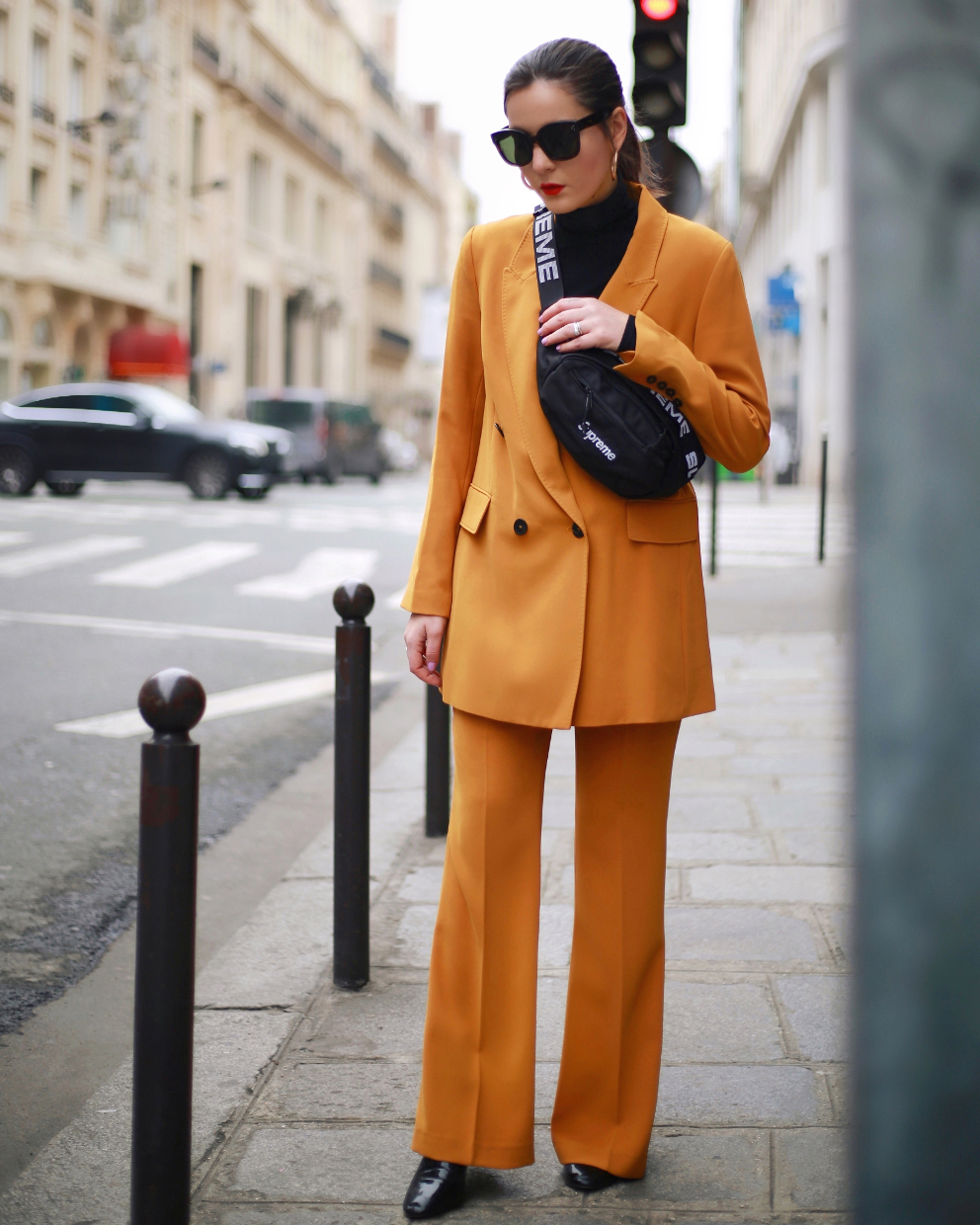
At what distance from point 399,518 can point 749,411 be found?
18020 millimetres

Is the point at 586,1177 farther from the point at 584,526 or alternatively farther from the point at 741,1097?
the point at 584,526

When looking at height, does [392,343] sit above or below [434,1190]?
above

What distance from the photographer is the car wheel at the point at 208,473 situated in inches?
848

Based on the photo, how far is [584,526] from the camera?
2178 millimetres

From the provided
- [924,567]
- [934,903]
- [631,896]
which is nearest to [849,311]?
[924,567]

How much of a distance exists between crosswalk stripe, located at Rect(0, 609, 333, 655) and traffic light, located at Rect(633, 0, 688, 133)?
11.6 feet

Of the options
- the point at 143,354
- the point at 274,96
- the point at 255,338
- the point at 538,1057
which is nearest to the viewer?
the point at 538,1057

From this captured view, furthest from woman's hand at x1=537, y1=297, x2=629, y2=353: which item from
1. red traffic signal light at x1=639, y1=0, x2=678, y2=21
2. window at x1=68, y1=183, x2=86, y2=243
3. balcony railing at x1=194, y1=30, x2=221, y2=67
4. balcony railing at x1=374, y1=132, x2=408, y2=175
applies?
balcony railing at x1=374, y1=132, x2=408, y2=175

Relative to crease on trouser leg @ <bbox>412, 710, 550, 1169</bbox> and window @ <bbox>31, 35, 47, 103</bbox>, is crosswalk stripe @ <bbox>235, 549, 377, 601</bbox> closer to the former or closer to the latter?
crease on trouser leg @ <bbox>412, 710, 550, 1169</bbox>

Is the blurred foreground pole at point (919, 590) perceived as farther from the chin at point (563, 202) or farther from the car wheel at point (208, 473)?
the car wheel at point (208, 473)

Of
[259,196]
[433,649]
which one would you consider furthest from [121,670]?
[259,196]

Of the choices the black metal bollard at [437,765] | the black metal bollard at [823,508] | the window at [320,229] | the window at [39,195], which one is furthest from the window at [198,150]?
the black metal bollard at [437,765]

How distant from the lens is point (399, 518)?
20078mm

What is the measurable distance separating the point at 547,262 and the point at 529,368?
0.16 m
